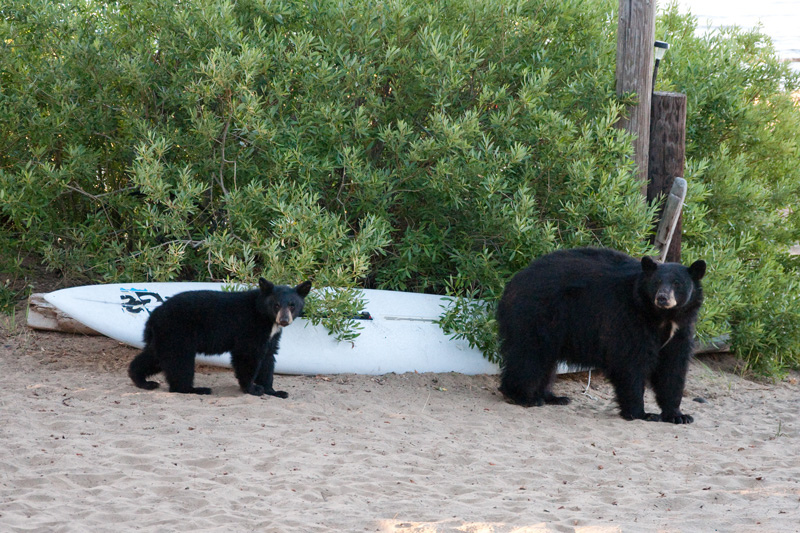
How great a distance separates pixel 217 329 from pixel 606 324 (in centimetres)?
303

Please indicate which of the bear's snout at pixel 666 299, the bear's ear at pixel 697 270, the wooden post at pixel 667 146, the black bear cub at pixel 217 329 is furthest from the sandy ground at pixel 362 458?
the wooden post at pixel 667 146

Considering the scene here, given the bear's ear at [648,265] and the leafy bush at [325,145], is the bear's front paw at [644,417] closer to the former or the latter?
the bear's ear at [648,265]

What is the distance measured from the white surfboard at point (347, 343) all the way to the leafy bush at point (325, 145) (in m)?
0.23

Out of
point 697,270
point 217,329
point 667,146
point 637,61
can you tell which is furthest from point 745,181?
point 217,329

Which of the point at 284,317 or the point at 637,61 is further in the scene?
the point at 637,61

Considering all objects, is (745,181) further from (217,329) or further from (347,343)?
(217,329)

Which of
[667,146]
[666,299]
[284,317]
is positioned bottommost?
[284,317]

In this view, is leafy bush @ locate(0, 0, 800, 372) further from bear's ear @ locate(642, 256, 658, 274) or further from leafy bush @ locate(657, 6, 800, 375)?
bear's ear @ locate(642, 256, 658, 274)

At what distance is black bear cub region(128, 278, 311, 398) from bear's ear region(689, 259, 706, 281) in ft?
9.70

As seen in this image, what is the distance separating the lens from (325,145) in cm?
791

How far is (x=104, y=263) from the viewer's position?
7.91 m

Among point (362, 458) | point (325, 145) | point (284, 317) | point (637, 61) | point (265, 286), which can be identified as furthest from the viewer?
point (637, 61)

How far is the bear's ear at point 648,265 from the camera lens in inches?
243

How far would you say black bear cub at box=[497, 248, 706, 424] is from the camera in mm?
6305
